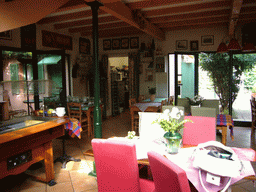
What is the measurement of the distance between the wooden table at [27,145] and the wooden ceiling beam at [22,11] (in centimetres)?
134

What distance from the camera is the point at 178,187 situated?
4.49 ft

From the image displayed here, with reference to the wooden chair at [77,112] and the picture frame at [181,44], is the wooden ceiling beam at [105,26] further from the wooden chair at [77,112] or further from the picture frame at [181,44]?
the wooden chair at [77,112]

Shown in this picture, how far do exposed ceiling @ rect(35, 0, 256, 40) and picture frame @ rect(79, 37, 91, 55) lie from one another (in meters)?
0.48

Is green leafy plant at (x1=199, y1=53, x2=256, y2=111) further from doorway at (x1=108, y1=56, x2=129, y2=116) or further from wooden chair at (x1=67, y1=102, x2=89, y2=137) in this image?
wooden chair at (x1=67, y1=102, x2=89, y2=137)

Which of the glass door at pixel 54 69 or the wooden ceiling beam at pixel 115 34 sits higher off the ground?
the wooden ceiling beam at pixel 115 34

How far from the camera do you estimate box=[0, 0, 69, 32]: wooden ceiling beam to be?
2887mm

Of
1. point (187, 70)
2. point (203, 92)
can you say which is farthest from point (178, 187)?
point (203, 92)

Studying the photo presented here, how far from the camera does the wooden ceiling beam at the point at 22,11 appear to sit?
2887mm

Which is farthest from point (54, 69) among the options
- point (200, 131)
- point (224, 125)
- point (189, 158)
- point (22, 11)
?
point (189, 158)

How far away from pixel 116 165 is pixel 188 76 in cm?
604

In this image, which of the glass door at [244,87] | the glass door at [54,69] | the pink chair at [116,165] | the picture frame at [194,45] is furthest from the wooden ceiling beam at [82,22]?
the pink chair at [116,165]

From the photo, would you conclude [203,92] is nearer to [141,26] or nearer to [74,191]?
[141,26]

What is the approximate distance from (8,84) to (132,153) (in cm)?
230

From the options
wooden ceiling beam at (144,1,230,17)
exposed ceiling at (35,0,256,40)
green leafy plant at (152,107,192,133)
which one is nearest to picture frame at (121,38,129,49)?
exposed ceiling at (35,0,256,40)
